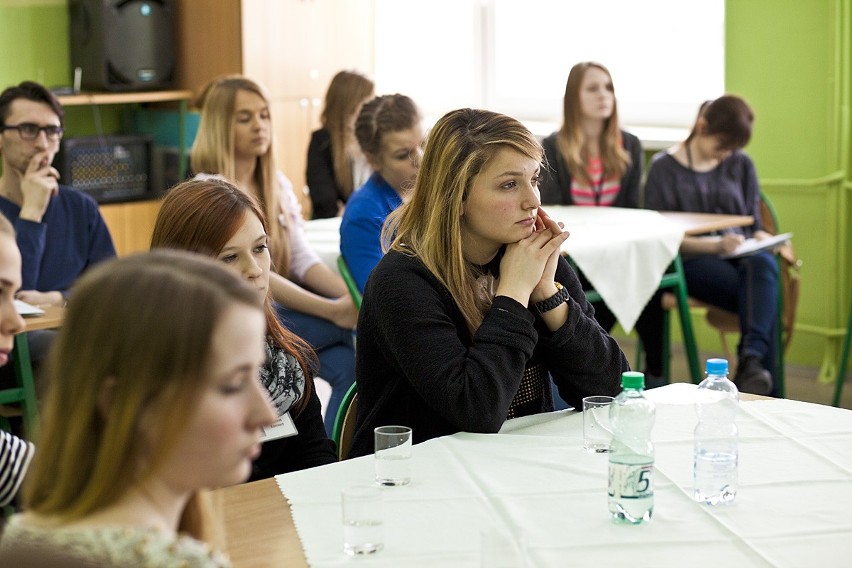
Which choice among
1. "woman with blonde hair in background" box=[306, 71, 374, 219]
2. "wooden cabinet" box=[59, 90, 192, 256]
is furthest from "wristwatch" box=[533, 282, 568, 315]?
"wooden cabinet" box=[59, 90, 192, 256]

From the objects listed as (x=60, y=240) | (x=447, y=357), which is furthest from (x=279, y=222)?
(x=447, y=357)

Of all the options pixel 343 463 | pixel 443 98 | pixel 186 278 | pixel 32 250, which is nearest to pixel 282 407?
pixel 343 463

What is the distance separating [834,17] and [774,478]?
12.2ft

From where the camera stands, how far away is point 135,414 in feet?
3.23

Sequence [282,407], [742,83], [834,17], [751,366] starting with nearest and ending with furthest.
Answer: [282,407] → [751,366] → [834,17] → [742,83]

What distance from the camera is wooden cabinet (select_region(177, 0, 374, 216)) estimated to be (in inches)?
234

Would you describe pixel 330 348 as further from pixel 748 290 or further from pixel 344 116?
pixel 748 290

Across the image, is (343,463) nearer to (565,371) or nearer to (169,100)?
(565,371)

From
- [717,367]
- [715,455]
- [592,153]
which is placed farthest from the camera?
[592,153]

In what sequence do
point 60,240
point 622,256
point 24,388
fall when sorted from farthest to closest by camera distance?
point 622,256, point 60,240, point 24,388

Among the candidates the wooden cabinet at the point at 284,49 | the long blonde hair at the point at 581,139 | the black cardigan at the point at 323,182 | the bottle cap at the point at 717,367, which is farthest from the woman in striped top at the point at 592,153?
the bottle cap at the point at 717,367

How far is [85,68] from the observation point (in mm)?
5871

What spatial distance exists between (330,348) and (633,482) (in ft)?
7.24

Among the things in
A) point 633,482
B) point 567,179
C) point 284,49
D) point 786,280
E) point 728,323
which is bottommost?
point 728,323
